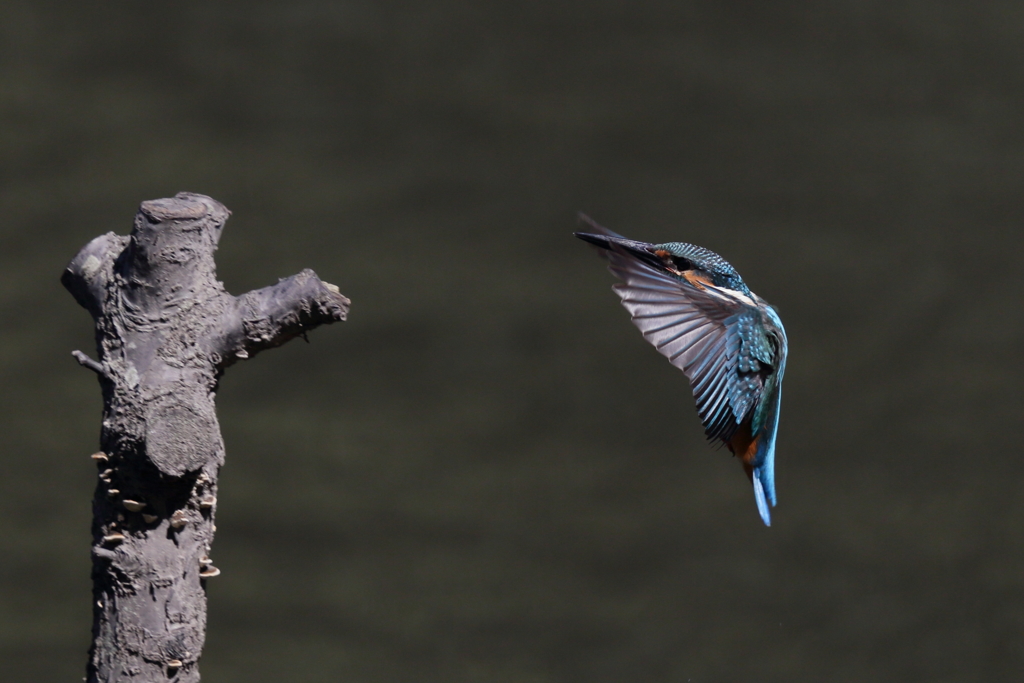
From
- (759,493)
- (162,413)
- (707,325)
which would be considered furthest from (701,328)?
(162,413)

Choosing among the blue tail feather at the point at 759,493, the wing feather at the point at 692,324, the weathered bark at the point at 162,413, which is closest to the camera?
the weathered bark at the point at 162,413

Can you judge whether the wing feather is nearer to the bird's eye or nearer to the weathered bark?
the bird's eye

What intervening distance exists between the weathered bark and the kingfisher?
17.1 inches

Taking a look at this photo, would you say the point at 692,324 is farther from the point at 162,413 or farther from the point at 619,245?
the point at 162,413

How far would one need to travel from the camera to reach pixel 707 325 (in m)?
1.40

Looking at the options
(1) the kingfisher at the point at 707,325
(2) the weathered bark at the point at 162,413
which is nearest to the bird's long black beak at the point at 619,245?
(1) the kingfisher at the point at 707,325

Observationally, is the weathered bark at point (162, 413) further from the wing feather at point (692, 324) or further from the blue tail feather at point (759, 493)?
the blue tail feather at point (759, 493)

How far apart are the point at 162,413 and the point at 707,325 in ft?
2.54

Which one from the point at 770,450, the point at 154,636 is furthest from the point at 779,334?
the point at 154,636

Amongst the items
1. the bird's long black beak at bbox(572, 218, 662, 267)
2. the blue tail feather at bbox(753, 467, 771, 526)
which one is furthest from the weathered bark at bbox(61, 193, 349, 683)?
the blue tail feather at bbox(753, 467, 771, 526)

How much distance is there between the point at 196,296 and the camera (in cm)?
121

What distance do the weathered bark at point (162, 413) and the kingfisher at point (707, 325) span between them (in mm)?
433

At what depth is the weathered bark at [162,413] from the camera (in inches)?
45.3

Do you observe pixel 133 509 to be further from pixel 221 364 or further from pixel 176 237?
pixel 176 237
